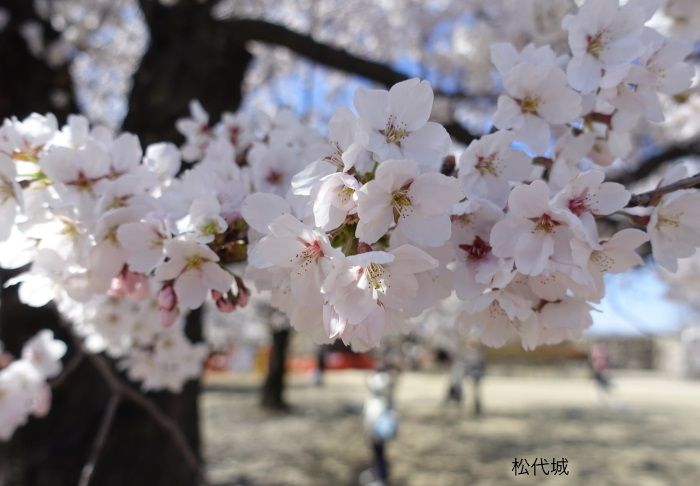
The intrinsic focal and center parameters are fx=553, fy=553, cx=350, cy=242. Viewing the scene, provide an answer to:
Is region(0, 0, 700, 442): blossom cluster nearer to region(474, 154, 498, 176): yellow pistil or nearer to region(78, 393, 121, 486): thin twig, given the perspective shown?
region(474, 154, 498, 176): yellow pistil

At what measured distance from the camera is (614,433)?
23.5 feet

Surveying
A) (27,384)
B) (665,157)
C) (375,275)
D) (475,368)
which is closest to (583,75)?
(375,275)

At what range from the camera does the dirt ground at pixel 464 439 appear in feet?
17.5

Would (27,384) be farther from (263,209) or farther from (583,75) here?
(583,75)

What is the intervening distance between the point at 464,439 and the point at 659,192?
6.73 m

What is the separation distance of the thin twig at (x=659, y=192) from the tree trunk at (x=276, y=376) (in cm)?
836

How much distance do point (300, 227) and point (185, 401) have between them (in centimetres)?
230

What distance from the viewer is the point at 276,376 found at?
881 cm

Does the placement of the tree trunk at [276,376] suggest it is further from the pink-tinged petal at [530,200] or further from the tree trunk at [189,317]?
the pink-tinged petal at [530,200]

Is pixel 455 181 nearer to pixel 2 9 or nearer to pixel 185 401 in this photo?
pixel 185 401

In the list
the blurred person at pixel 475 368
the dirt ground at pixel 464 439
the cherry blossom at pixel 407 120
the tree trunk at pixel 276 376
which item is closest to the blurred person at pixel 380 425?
the dirt ground at pixel 464 439

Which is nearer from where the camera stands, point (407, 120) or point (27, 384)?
point (407, 120)

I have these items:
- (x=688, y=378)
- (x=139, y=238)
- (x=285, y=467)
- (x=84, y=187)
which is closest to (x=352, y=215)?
(x=139, y=238)

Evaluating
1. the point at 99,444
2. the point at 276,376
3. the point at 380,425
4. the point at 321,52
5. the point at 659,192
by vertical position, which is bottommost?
the point at 380,425
